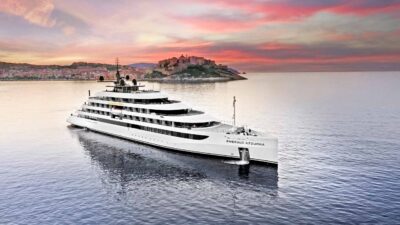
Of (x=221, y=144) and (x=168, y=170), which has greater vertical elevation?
(x=221, y=144)

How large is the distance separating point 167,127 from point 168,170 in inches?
504

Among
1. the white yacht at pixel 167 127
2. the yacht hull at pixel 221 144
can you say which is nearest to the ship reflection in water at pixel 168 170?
the yacht hull at pixel 221 144

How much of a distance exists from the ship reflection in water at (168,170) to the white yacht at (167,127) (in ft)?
5.86

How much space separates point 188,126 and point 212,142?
648 centimetres

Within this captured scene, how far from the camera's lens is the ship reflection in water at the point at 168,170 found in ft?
151

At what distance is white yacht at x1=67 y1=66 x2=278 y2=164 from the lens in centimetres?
5406

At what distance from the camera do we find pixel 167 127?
205ft

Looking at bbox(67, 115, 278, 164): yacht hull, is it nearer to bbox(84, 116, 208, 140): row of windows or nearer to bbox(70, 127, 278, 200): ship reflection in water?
bbox(84, 116, 208, 140): row of windows

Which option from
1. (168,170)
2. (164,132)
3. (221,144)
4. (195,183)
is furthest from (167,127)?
(195,183)

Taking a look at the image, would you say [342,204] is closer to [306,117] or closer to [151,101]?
[151,101]

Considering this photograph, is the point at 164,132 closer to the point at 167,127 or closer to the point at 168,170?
the point at 167,127

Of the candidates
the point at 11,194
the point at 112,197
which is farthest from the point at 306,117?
the point at 11,194

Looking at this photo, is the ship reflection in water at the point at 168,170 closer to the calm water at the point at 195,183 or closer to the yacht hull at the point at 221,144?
the calm water at the point at 195,183

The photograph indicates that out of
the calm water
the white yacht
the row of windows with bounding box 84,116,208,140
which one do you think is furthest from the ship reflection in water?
the row of windows with bounding box 84,116,208,140
